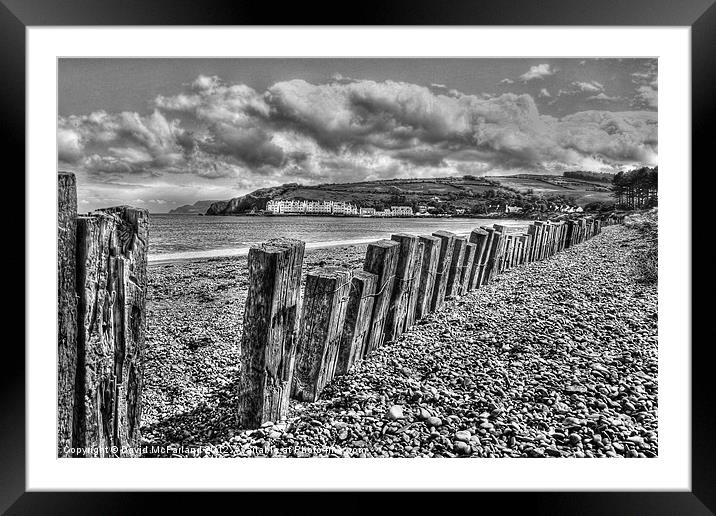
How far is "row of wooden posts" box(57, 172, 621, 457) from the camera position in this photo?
167 centimetres

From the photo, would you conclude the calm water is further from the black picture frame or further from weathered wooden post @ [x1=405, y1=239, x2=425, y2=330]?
the black picture frame

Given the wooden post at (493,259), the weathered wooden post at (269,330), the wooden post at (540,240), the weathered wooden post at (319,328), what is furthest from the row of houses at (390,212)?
the wooden post at (540,240)

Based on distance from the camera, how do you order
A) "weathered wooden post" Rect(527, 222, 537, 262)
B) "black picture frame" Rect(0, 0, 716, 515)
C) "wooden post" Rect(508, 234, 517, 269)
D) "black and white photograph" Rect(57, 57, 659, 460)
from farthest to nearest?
"wooden post" Rect(508, 234, 517, 269), "weathered wooden post" Rect(527, 222, 537, 262), "black and white photograph" Rect(57, 57, 659, 460), "black picture frame" Rect(0, 0, 716, 515)

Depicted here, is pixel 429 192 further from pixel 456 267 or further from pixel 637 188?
pixel 637 188

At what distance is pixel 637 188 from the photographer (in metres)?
2.62

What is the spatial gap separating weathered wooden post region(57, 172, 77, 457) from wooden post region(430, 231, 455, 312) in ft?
6.61

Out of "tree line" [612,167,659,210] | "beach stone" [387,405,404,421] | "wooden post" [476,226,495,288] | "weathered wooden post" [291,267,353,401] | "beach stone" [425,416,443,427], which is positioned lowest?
"beach stone" [425,416,443,427]

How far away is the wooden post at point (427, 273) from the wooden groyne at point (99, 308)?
162 centimetres

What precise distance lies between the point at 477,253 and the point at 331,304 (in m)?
1.61

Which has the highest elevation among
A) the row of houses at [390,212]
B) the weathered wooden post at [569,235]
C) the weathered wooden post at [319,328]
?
the row of houses at [390,212]

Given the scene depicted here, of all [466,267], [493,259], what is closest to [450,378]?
[466,267]

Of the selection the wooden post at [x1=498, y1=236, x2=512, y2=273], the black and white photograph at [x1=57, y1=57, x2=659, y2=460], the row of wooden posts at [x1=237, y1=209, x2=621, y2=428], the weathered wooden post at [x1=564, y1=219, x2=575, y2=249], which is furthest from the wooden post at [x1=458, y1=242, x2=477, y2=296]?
the weathered wooden post at [x1=564, y1=219, x2=575, y2=249]

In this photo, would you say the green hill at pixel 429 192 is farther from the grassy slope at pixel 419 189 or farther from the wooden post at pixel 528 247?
the wooden post at pixel 528 247

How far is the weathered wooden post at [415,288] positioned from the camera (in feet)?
8.39
